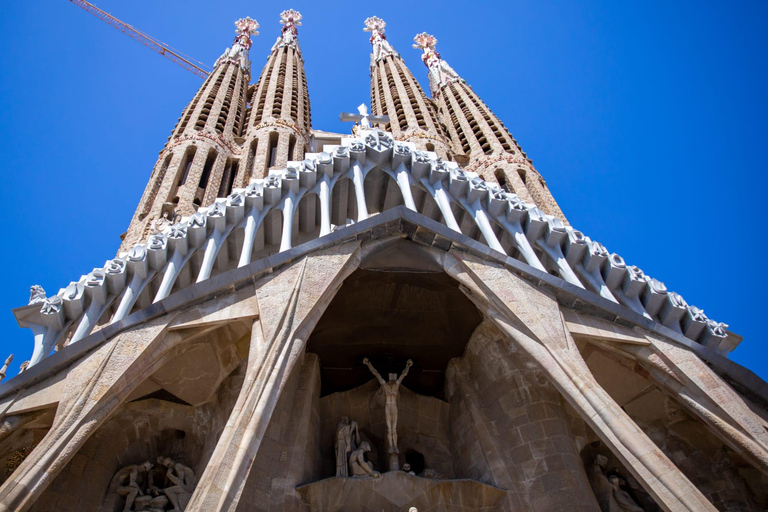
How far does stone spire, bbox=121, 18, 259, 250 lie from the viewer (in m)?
15.0

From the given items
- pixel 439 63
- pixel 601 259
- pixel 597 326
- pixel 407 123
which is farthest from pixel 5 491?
pixel 439 63

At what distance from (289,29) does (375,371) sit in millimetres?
23218

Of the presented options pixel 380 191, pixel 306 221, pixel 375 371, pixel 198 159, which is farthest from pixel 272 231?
pixel 198 159

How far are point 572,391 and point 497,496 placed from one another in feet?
7.97

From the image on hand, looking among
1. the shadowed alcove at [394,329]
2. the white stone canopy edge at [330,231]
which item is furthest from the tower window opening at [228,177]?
the shadowed alcove at [394,329]

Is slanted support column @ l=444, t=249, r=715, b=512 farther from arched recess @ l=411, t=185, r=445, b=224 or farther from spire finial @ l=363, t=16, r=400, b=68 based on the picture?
spire finial @ l=363, t=16, r=400, b=68

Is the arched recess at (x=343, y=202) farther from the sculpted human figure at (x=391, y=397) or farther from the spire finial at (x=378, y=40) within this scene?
the spire finial at (x=378, y=40)

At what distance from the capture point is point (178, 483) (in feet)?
29.1

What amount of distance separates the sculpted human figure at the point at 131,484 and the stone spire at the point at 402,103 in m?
12.8

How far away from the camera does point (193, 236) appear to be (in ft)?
31.3

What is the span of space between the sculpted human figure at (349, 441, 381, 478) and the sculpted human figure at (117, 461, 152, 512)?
2.62 meters

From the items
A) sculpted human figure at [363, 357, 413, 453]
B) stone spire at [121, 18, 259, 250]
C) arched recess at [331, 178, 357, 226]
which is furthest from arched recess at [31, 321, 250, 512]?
stone spire at [121, 18, 259, 250]

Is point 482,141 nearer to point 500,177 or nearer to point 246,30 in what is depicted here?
point 500,177

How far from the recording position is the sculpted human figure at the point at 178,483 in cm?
867
